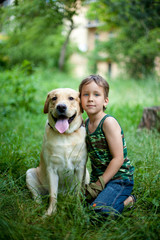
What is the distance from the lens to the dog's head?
2148 millimetres

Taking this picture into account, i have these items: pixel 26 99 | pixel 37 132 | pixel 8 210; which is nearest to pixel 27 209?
pixel 8 210

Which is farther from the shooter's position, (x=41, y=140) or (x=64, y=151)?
(x=41, y=140)

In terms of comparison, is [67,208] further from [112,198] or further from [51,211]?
[112,198]

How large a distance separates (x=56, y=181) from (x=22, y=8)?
12.4ft

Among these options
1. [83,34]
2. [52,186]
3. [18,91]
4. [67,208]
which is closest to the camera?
[67,208]

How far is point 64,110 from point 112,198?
3.07 ft

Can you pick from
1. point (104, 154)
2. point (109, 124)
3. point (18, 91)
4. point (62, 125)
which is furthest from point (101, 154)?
point (18, 91)

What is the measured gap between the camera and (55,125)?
217 centimetres

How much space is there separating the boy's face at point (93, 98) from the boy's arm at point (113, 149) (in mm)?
189

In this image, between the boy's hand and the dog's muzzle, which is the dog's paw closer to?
the boy's hand

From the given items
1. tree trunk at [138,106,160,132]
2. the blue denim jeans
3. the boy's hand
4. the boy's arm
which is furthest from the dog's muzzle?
tree trunk at [138,106,160,132]

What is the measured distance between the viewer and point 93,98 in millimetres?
2186

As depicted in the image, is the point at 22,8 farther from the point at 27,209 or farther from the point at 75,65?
the point at 75,65

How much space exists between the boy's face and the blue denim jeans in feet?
2.42
